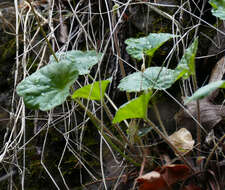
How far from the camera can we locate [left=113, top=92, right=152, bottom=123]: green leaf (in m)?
0.66

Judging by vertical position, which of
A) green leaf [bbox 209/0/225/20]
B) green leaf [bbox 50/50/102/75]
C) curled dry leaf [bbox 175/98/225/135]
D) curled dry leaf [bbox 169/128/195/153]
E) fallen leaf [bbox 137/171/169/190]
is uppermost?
green leaf [bbox 209/0/225/20]

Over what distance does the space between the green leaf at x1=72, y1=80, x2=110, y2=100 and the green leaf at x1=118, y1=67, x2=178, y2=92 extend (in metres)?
0.06

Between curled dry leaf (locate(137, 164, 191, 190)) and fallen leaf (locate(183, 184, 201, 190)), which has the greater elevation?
curled dry leaf (locate(137, 164, 191, 190))

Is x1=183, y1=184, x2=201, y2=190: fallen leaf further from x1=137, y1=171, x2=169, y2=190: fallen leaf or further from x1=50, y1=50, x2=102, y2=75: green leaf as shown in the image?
x1=50, y1=50, x2=102, y2=75: green leaf

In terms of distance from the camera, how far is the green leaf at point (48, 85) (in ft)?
2.23

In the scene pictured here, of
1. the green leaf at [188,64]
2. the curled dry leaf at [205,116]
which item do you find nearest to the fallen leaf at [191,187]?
the curled dry leaf at [205,116]

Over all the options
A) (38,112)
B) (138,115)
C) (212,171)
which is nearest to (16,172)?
(38,112)

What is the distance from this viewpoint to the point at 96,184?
0.95 metres

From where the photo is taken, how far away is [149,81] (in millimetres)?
786

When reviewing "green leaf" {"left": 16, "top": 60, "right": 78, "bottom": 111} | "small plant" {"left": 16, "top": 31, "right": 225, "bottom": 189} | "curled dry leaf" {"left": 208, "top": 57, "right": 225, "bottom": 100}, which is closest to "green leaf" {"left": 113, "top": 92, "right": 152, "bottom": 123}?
"small plant" {"left": 16, "top": 31, "right": 225, "bottom": 189}

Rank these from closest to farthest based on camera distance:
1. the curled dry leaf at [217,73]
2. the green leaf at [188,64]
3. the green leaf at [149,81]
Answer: the green leaf at [188,64], the green leaf at [149,81], the curled dry leaf at [217,73]

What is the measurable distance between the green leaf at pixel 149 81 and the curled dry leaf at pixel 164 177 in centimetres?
21

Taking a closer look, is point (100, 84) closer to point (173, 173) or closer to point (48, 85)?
point (48, 85)

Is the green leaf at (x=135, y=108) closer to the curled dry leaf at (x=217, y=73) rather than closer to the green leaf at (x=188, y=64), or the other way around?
the green leaf at (x=188, y=64)
